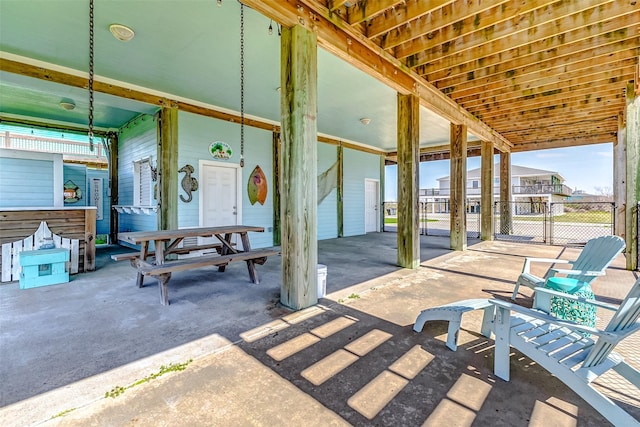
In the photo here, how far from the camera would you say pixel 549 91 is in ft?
17.6

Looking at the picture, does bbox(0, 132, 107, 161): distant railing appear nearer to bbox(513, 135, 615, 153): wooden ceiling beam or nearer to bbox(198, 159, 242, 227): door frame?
bbox(198, 159, 242, 227): door frame

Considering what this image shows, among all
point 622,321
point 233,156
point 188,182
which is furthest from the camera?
point 233,156

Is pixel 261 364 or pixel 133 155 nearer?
pixel 261 364

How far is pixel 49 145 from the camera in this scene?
991 centimetres

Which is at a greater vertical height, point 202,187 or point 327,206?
point 202,187

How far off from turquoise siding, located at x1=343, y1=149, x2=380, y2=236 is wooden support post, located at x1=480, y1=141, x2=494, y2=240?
3.76 m

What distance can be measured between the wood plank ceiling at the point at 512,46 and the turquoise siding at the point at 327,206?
399cm

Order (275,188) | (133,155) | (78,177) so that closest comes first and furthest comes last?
(133,155) → (275,188) → (78,177)

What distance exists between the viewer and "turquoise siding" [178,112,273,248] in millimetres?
5902

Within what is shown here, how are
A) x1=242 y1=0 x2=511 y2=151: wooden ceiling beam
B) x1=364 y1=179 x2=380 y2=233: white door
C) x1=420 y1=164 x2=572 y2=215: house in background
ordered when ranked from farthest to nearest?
1. x1=420 y1=164 x2=572 y2=215: house in background
2. x1=364 y1=179 x2=380 y2=233: white door
3. x1=242 y1=0 x2=511 y2=151: wooden ceiling beam

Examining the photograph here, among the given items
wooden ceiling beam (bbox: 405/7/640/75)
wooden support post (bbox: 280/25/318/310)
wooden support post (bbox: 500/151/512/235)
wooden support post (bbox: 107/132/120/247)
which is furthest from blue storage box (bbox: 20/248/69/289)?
wooden support post (bbox: 500/151/512/235)

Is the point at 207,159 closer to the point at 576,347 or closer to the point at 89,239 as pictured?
the point at 89,239

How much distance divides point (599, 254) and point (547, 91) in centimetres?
389

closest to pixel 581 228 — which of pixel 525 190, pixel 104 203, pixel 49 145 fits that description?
pixel 525 190
